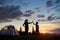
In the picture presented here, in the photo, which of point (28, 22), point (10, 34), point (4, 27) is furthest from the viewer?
point (4, 27)

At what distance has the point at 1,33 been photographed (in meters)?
25.9

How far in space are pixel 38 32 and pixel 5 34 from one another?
6289mm

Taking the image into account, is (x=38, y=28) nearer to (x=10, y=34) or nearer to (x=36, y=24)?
(x=36, y=24)

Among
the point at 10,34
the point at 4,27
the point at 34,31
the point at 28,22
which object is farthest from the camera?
the point at 34,31

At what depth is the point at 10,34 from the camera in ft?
78.7

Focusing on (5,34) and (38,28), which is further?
(38,28)

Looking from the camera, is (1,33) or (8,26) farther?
(8,26)

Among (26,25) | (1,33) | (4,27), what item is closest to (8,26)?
(4,27)

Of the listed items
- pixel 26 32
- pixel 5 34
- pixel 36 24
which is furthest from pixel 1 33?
pixel 36 24

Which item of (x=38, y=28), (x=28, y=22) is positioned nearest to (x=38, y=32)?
(x=38, y=28)

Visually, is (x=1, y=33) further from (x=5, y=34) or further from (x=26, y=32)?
(x=26, y=32)

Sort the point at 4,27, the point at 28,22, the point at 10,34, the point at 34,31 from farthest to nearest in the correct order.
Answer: the point at 34,31 < the point at 4,27 < the point at 28,22 < the point at 10,34

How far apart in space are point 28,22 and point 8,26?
13.6 feet

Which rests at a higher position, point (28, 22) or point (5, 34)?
point (28, 22)
